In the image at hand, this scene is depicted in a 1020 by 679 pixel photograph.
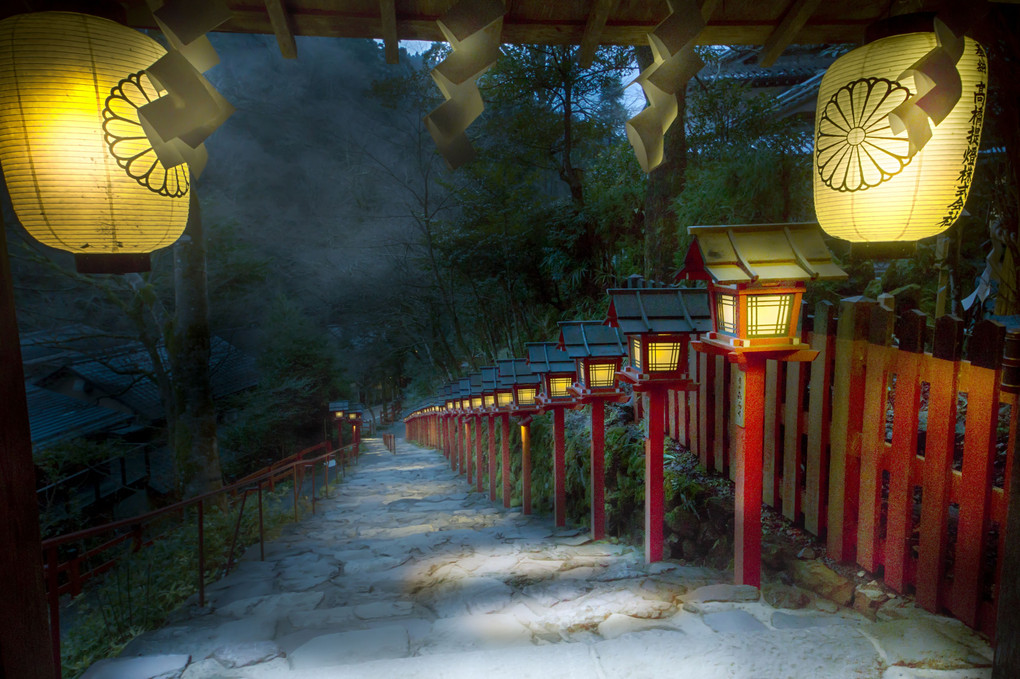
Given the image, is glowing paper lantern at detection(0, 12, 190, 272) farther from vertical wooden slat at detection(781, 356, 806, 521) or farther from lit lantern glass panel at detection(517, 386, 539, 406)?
lit lantern glass panel at detection(517, 386, 539, 406)

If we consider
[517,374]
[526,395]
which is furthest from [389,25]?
[526,395]

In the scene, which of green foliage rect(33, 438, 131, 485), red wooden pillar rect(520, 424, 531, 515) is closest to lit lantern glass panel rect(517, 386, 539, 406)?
red wooden pillar rect(520, 424, 531, 515)

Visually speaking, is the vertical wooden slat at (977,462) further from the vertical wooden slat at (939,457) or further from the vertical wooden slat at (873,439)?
the vertical wooden slat at (873,439)

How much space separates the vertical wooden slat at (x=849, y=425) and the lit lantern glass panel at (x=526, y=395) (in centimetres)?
636

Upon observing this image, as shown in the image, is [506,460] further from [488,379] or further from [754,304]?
[754,304]

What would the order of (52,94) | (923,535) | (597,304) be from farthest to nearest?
(597,304)
(923,535)
(52,94)

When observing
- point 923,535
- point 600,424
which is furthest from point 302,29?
point 600,424

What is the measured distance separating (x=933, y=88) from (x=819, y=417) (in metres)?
2.71

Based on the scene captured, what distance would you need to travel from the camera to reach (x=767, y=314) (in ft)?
13.1

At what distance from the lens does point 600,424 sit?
7.10 meters

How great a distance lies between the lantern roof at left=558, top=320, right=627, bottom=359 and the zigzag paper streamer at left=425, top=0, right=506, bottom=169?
15.0 feet

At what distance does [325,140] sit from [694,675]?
4478cm

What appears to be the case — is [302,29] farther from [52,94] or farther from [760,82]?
[760,82]

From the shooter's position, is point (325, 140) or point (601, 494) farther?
point (325, 140)
